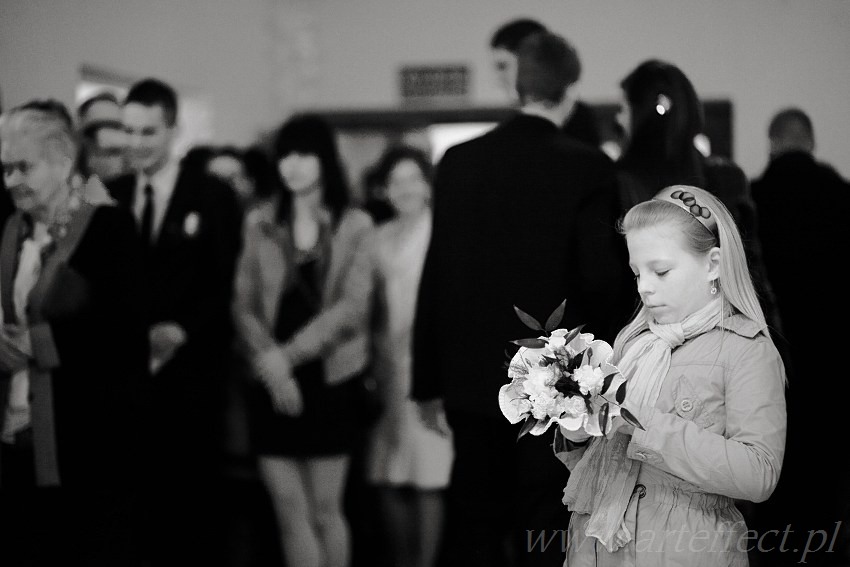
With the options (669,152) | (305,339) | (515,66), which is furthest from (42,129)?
(669,152)

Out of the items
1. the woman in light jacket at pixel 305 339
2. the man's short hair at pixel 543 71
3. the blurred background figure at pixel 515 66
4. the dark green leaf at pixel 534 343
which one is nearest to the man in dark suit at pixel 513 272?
the man's short hair at pixel 543 71

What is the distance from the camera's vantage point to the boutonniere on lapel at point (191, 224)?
3215 mm

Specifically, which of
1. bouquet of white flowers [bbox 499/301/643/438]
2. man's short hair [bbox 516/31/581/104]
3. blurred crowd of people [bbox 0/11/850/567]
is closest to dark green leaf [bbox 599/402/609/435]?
bouquet of white flowers [bbox 499/301/643/438]

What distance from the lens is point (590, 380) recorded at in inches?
58.7

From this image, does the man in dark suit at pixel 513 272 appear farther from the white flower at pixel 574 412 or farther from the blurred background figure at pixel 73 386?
the blurred background figure at pixel 73 386

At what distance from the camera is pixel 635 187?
6.68 ft

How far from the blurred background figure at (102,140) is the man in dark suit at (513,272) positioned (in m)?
1.42

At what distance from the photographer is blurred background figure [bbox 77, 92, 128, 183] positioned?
324 cm

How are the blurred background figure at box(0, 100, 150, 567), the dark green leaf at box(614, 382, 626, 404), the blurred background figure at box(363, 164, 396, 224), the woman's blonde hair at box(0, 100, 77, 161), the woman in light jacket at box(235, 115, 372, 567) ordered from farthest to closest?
1. the blurred background figure at box(363, 164, 396, 224)
2. the woman in light jacket at box(235, 115, 372, 567)
3. the woman's blonde hair at box(0, 100, 77, 161)
4. the blurred background figure at box(0, 100, 150, 567)
5. the dark green leaf at box(614, 382, 626, 404)

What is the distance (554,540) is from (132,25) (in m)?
3.10

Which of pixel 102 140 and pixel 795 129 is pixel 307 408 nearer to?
pixel 102 140

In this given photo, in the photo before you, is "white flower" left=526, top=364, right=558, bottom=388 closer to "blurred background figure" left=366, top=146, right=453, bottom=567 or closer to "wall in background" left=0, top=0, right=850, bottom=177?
"wall in background" left=0, top=0, right=850, bottom=177

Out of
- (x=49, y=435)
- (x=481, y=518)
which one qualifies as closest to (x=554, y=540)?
(x=481, y=518)

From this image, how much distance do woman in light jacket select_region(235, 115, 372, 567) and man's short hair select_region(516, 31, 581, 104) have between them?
986 millimetres
